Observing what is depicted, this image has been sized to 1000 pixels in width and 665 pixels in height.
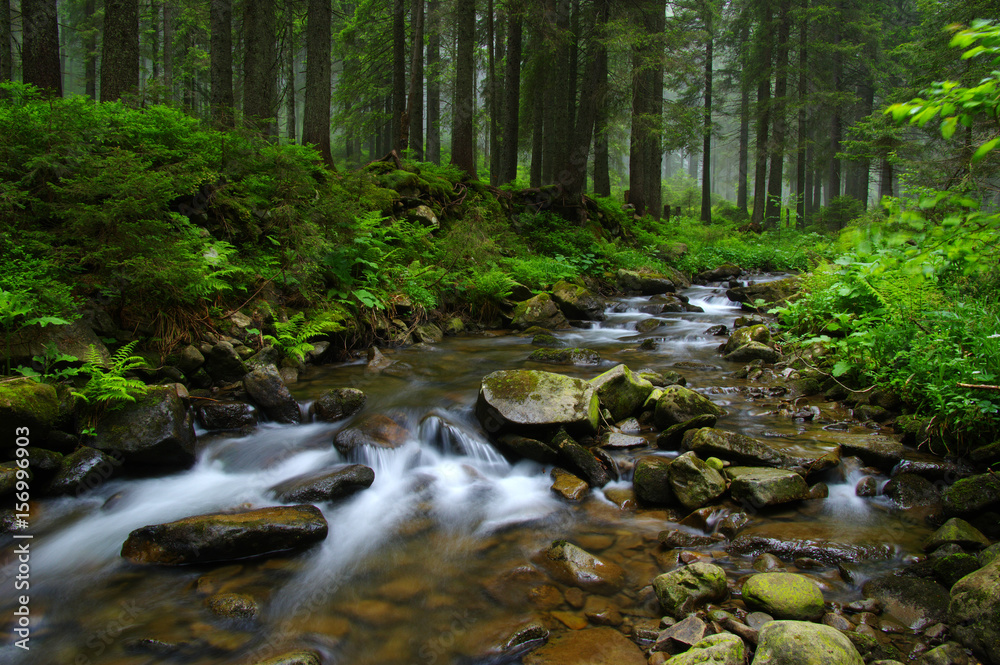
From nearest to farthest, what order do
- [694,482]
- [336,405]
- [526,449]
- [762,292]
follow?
[694,482] < [526,449] < [336,405] < [762,292]

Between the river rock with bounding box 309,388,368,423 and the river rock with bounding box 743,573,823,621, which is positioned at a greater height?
the river rock with bounding box 309,388,368,423

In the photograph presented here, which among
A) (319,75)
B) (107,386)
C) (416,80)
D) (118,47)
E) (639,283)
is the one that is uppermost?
(416,80)

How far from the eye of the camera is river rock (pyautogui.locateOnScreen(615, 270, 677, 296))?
14164mm

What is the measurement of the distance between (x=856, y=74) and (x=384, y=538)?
126 ft

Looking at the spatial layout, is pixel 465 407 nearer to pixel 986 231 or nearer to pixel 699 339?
pixel 986 231

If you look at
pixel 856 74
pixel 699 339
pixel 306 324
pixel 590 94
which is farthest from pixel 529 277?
pixel 856 74

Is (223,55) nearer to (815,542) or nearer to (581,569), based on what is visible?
(581,569)

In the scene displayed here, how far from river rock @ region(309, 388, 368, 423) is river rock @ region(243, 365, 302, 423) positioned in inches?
8.3

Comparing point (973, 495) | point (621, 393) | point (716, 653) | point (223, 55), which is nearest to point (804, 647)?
point (716, 653)

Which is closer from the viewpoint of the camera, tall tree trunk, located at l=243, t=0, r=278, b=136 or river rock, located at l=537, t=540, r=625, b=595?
river rock, located at l=537, t=540, r=625, b=595

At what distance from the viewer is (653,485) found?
4.39 meters

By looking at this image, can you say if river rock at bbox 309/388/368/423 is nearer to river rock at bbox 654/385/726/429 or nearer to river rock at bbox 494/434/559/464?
river rock at bbox 494/434/559/464

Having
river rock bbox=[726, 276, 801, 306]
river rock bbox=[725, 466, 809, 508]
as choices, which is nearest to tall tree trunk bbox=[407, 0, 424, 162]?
river rock bbox=[726, 276, 801, 306]

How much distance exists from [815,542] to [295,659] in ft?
11.3
